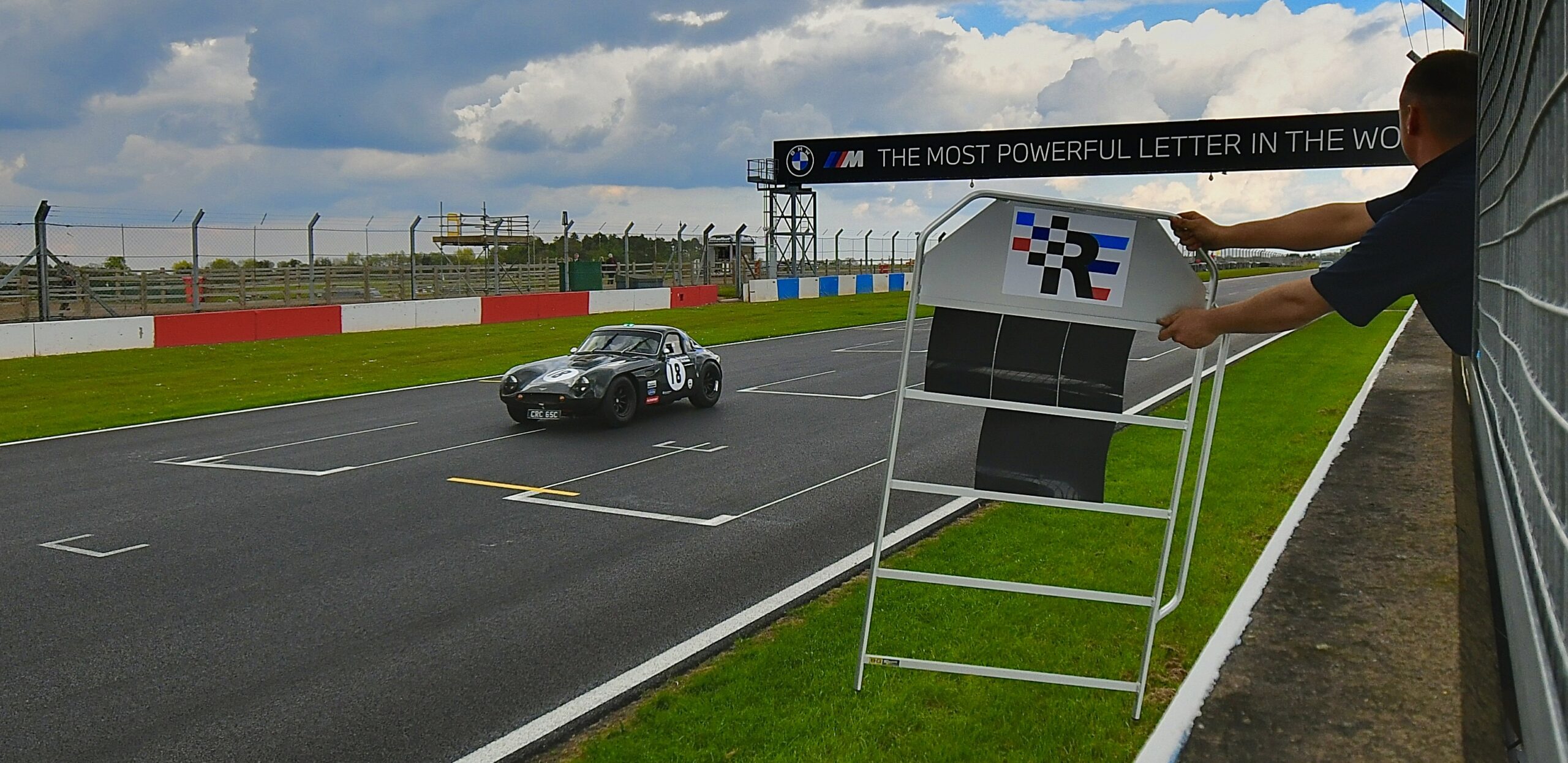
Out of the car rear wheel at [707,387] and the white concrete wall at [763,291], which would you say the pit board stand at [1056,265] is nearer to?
the car rear wheel at [707,387]

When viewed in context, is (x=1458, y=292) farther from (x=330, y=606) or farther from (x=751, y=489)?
(x=751, y=489)

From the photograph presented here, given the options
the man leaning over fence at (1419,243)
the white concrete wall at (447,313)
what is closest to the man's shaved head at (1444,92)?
the man leaning over fence at (1419,243)

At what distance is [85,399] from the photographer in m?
18.3

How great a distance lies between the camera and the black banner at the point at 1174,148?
30797mm

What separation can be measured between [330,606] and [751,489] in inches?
178

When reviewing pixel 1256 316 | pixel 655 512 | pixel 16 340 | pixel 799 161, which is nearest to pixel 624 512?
pixel 655 512

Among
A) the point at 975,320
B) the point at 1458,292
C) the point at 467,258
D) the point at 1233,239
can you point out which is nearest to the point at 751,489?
the point at 975,320

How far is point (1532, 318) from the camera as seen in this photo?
2018 mm

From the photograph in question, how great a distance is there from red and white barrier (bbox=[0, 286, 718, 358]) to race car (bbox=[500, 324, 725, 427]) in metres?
13.5

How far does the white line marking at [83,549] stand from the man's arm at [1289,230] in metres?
8.21

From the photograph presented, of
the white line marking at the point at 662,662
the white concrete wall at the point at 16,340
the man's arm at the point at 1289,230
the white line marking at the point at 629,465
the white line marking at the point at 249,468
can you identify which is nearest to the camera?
the man's arm at the point at 1289,230

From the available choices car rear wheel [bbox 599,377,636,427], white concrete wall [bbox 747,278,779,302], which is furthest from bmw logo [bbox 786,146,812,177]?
car rear wheel [bbox 599,377,636,427]

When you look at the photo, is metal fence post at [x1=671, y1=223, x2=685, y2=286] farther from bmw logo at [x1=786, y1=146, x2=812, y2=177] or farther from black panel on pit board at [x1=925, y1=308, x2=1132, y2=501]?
black panel on pit board at [x1=925, y1=308, x2=1132, y2=501]

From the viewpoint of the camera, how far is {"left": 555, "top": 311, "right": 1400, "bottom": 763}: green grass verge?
499cm
